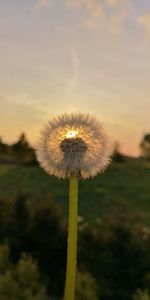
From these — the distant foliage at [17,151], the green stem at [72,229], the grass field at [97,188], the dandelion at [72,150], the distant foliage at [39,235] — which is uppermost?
the distant foliage at [17,151]

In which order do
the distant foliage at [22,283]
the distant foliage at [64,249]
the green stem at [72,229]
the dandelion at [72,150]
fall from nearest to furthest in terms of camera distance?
the green stem at [72,229] < the dandelion at [72,150] < the distant foliage at [22,283] < the distant foliage at [64,249]

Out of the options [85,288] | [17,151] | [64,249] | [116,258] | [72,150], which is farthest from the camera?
[17,151]

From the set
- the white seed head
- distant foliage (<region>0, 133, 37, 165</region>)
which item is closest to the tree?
distant foliage (<region>0, 133, 37, 165</region>)

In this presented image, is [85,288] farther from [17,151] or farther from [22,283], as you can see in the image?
[17,151]

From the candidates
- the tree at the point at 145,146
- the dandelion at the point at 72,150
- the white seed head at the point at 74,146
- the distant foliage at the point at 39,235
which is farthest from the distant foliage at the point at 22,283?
the tree at the point at 145,146

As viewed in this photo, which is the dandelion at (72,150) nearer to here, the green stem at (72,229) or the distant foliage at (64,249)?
the green stem at (72,229)

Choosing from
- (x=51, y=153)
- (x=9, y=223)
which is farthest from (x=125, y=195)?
(x=51, y=153)

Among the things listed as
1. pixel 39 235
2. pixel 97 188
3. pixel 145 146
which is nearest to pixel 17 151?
pixel 97 188
